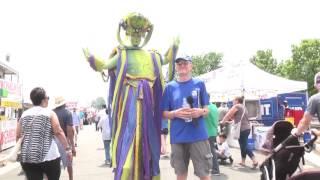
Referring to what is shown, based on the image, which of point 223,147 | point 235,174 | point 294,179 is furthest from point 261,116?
point 294,179

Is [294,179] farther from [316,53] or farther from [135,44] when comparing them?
[316,53]

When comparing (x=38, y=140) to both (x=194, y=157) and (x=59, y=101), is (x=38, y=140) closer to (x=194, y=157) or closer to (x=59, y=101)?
(x=194, y=157)

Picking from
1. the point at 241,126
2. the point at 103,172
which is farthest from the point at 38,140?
the point at 241,126

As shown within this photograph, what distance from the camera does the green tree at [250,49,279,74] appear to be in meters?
61.5

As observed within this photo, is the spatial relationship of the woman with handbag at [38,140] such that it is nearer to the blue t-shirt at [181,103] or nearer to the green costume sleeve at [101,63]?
the green costume sleeve at [101,63]

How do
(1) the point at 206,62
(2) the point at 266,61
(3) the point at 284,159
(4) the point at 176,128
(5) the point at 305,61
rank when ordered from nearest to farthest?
(3) the point at 284,159
(4) the point at 176,128
(5) the point at 305,61
(2) the point at 266,61
(1) the point at 206,62

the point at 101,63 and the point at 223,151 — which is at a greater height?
the point at 101,63

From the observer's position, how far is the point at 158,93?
465cm

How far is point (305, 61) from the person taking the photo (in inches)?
1987

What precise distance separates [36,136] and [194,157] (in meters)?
1.66

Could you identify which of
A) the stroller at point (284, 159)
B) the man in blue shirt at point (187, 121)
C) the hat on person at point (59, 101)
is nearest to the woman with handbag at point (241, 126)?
the hat on person at point (59, 101)

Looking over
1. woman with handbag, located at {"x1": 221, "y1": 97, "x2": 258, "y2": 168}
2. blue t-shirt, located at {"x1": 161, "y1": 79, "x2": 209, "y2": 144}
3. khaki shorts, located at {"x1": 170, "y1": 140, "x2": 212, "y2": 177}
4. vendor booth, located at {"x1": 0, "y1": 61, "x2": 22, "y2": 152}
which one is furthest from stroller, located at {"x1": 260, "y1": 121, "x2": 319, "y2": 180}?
vendor booth, located at {"x1": 0, "y1": 61, "x2": 22, "y2": 152}

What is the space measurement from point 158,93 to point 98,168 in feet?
19.2

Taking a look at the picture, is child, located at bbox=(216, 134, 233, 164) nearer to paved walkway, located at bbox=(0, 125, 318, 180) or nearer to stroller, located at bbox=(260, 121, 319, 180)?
paved walkway, located at bbox=(0, 125, 318, 180)
